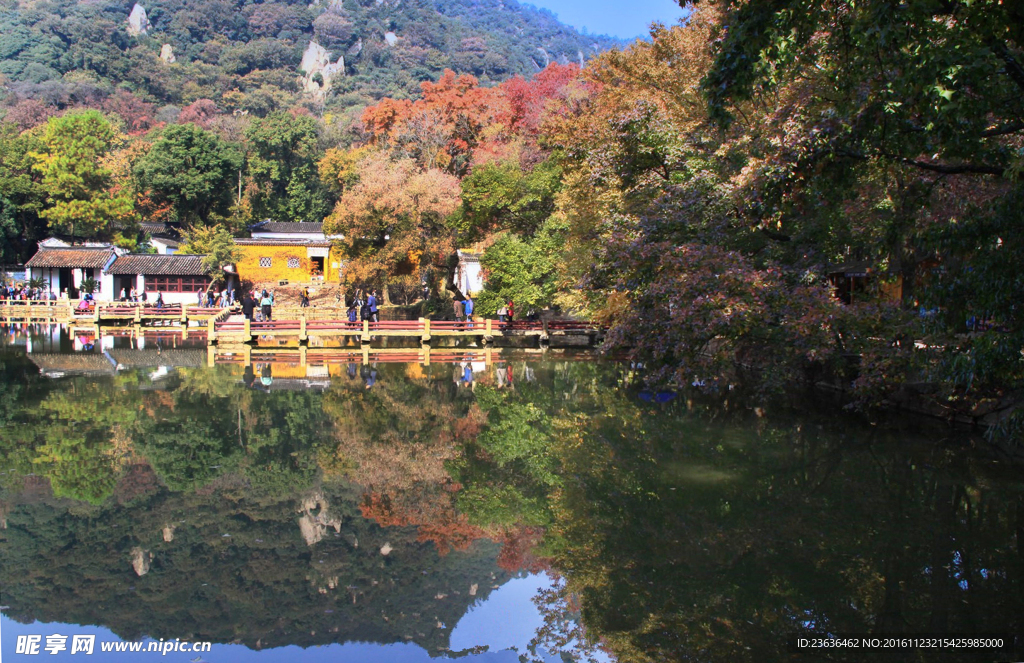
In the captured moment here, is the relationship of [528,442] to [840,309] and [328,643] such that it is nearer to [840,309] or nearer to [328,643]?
[840,309]

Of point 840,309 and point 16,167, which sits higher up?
point 16,167

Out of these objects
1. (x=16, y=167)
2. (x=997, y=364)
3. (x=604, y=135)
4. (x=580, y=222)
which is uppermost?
(x=16, y=167)

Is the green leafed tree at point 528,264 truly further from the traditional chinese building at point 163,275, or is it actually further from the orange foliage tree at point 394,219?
the traditional chinese building at point 163,275

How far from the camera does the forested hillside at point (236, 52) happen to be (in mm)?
70875

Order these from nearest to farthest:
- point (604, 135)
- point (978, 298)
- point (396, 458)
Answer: point (978, 298), point (396, 458), point (604, 135)

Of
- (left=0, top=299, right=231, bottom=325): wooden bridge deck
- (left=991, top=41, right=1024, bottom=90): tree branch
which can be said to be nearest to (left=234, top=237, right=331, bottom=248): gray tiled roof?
(left=0, top=299, right=231, bottom=325): wooden bridge deck

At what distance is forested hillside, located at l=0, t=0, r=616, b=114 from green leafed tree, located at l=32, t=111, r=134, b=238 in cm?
1733

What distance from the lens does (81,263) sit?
38625 millimetres

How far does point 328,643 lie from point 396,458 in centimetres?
467

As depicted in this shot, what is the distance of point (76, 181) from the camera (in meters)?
39.4

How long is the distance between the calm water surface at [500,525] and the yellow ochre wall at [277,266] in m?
26.0

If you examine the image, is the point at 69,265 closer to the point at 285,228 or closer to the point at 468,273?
the point at 285,228

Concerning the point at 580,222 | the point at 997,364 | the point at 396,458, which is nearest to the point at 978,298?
the point at 997,364

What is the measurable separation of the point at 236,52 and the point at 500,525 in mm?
89910
